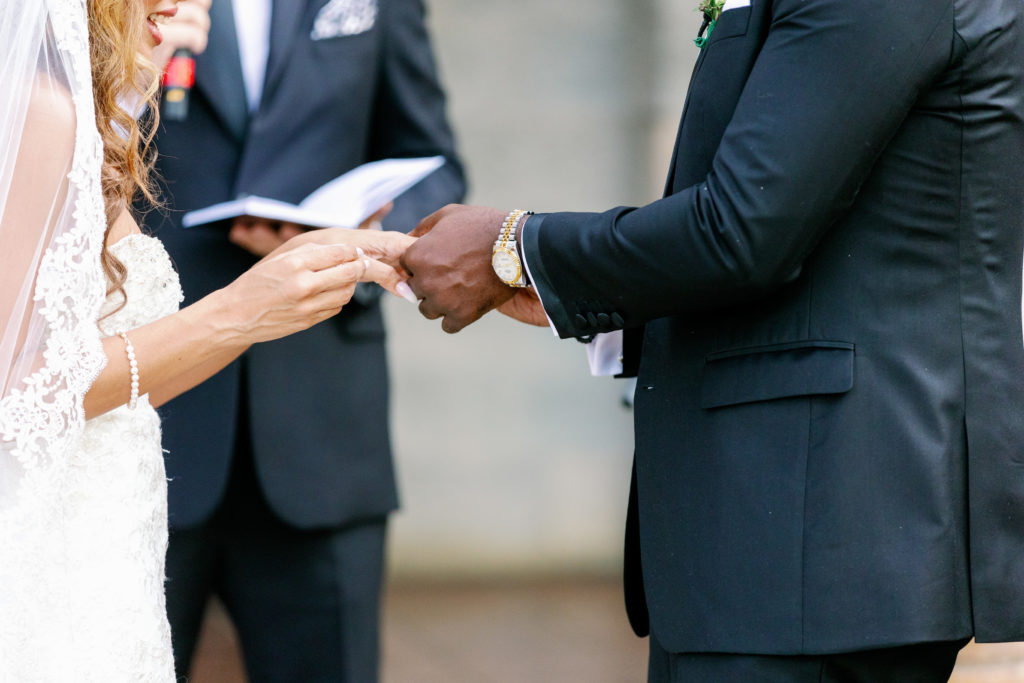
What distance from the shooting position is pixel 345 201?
7.70 feet

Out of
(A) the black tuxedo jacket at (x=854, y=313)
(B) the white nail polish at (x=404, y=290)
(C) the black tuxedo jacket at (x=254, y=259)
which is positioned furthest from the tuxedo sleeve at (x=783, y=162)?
(C) the black tuxedo jacket at (x=254, y=259)

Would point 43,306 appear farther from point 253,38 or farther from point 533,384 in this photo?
point 533,384

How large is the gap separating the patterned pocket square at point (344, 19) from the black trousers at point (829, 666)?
1.62 metres

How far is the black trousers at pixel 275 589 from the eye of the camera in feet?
8.12

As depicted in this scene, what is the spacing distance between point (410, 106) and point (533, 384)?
9.83 ft

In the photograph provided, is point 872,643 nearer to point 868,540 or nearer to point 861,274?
point 868,540

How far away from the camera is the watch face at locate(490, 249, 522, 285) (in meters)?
1.70

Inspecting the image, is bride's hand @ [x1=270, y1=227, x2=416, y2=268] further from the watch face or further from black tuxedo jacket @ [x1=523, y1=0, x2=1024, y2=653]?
black tuxedo jacket @ [x1=523, y1=0, x2=1024, y2=653]

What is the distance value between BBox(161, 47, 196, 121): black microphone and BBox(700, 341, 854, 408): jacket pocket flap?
4.48 ft

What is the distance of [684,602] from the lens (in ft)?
5.20

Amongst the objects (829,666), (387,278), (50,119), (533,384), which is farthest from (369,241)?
(533,384)

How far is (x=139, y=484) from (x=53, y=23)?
0.72 meters

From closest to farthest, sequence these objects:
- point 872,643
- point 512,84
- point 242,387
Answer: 1. point 872,643
2. point 242,387
3. point 512,84

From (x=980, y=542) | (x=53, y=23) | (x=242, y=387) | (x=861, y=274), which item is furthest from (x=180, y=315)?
(x=980, y=542)
